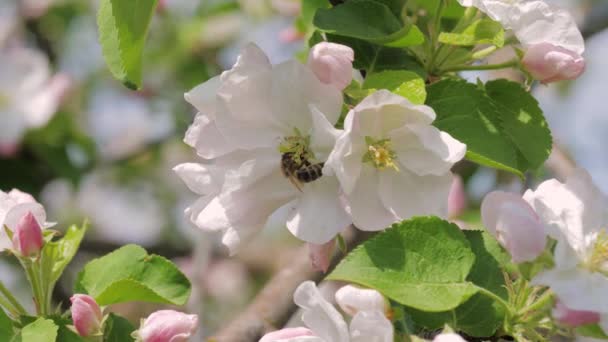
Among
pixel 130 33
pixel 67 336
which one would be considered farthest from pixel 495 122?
pixel 67 336

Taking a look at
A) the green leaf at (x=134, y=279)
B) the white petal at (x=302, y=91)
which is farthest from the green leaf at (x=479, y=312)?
the green leaf at (x=134, y=279)

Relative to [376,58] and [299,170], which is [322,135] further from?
[376,58]

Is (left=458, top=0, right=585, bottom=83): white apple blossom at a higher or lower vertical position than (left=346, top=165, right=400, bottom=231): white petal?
higher

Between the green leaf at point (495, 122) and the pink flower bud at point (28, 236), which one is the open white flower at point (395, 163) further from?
the pink flower bud at point (28, 236)

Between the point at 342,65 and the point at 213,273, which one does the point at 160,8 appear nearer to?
the point at 213,273

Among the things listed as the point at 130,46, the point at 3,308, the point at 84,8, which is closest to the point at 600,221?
the point at 130,46

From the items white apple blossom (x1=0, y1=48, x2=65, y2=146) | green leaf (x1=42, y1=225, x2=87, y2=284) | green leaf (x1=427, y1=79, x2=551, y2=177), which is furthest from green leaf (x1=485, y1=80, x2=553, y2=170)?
white apple blossom (x1=0, y1=48, x2=65, y2=146)

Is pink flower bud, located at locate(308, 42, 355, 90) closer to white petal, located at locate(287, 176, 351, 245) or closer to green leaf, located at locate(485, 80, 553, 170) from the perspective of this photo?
white petal, located at locate(287, 176, 351, 245)

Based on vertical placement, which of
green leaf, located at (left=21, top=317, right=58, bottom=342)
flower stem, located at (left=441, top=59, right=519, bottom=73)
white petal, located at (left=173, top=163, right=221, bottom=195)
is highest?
flower stem, located at (left=441, top=59, right=519, bottom=73)
